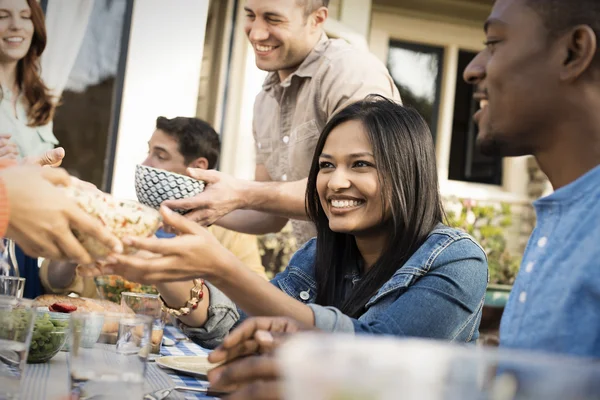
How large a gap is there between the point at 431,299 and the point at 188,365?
646 mm

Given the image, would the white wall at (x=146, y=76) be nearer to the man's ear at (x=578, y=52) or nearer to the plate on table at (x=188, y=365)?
the plate on table at (x=188, y=365)

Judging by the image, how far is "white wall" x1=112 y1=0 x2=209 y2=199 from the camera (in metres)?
5.30

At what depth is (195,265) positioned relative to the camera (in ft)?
4.88

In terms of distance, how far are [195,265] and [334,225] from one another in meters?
0.79

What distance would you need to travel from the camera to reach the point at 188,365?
190 cm

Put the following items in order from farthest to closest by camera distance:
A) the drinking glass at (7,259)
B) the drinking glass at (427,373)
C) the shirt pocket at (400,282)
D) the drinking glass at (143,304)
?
the drinking glass at (7,259) < the drinking glass at (143,304) < the shirt pocket at (400,282) < the drinking glass at (427,373)

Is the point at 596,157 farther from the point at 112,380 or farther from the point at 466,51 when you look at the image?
the point at 466,51

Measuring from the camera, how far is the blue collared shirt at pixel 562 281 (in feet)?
3.99

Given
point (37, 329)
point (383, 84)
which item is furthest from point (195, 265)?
point (383, 84)

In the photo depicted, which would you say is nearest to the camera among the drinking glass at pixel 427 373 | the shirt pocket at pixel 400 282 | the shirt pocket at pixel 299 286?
the drinking glass at pixel 427 373

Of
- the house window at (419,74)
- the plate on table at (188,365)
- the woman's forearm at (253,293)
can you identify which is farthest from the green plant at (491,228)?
the woman's forearm at (253,293)

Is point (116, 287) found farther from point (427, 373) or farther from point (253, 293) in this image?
point (427, 373)

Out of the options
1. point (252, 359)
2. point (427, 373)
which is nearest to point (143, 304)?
point (252, 359)

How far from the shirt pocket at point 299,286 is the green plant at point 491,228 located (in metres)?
Answer: 4.68
